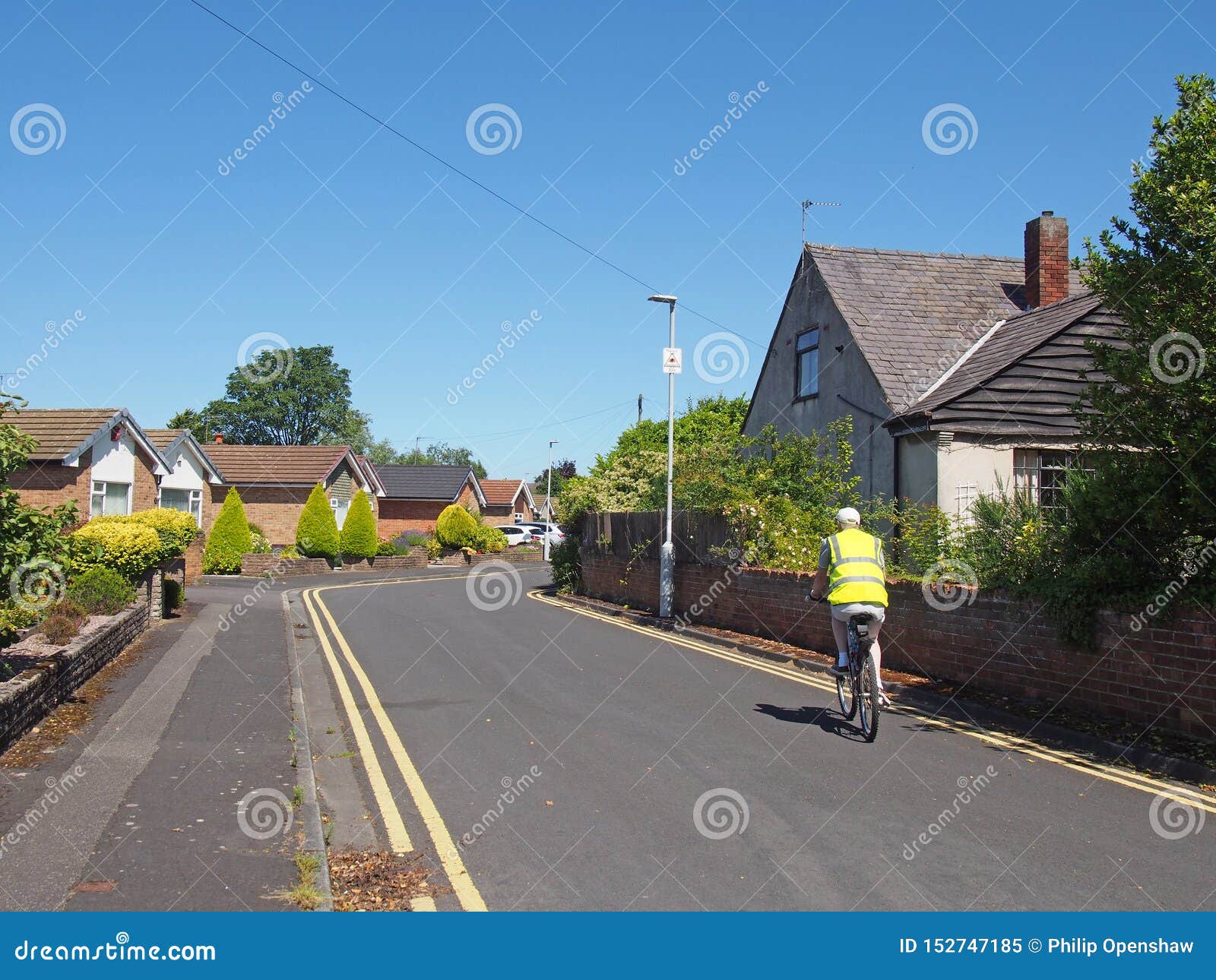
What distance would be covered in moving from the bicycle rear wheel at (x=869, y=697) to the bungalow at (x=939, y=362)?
19.2 ft

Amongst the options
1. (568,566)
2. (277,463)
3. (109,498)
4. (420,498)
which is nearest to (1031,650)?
(568,566)

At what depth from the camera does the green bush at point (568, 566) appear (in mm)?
28406

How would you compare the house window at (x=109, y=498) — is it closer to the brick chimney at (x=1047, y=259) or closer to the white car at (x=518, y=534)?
the brick chimney at (x=1047, y=259)

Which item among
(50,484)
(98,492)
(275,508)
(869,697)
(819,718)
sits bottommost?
(819,718)

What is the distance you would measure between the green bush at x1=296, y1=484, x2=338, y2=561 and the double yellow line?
92.9 feet

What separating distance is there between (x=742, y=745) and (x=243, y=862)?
4394 millimetres

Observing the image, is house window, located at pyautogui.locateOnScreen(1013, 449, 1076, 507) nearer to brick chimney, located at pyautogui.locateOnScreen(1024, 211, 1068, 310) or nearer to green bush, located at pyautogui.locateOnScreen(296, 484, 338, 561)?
brick chimney, located at pyautogui.locateOnScreen(1024, 211, 1068, 310)

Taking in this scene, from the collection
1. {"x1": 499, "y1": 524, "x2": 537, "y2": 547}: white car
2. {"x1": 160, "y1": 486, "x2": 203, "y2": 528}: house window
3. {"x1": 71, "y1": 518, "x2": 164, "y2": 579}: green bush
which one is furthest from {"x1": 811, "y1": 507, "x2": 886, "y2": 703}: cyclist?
{"x1": 499, "y1": 524, "x2": 537, "y2": 547}: white car

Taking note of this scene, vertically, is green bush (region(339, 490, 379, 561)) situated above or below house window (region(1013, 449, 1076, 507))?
below

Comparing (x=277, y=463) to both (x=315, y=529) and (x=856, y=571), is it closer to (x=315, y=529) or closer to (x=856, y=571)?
(x=315, y=529)

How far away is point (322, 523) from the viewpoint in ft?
138

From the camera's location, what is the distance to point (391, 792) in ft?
23.8

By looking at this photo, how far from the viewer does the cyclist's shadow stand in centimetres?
911

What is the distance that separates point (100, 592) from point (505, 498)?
65745 millimetres
